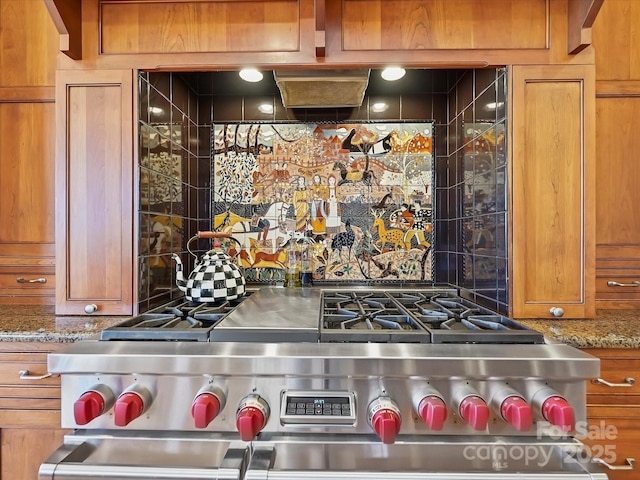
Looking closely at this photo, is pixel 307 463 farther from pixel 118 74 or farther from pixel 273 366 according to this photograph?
pixel 118 74

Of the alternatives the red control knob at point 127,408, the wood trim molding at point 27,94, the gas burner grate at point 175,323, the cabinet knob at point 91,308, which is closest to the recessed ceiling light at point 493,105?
the gas burner grate at point 175,323

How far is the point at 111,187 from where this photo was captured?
121 centimetres

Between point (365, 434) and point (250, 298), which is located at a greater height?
point (250, 298)

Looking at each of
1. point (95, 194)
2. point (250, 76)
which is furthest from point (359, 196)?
point (95, 194)

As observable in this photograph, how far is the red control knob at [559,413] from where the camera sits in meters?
0.69

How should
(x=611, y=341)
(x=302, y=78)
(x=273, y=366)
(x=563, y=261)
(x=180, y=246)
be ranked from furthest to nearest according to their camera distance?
A: (x=180, y=246)
(x=302, y=78)
(x=563, y=261)
(x=611, y=341)
(x=273, y=366)

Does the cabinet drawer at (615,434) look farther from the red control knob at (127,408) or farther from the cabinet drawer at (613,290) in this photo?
the red control knob at (127,408)

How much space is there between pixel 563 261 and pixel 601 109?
691mm

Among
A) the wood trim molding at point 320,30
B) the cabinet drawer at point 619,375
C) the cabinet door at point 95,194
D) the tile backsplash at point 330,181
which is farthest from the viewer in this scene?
the tile backsplash at point 330,181

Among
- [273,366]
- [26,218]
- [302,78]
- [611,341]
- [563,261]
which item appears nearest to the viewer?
[273,366]

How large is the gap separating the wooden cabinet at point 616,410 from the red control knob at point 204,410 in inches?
41.8

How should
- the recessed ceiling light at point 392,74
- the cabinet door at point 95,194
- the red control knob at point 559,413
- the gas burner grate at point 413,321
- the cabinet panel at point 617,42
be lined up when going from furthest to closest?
the recessed ceiling light at point 392,74 < the cabinet panel at point 617,42 < the cabinet door at point 95,194 < the gas burner grate at point 413,321 < the red control knob at point 559,413

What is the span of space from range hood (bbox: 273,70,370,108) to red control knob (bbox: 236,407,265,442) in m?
1.14

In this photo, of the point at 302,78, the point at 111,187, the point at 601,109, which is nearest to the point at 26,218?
the point at 111,187
